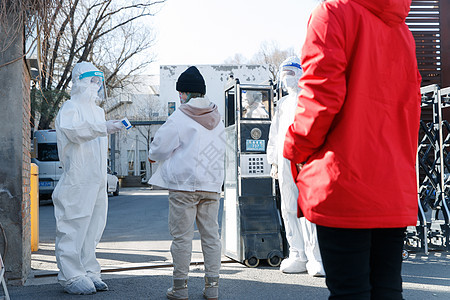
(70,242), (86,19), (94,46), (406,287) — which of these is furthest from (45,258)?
(94,46)

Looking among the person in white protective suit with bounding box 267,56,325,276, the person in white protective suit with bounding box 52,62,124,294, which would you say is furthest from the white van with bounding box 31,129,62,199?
the person in white protective suit with bounding box 52,62,124,294

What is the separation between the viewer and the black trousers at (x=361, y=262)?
1968 mm

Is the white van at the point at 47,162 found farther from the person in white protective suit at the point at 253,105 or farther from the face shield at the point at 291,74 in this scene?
the face shield at the point at 291,74

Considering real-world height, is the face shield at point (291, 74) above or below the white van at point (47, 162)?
above

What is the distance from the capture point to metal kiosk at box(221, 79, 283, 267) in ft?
20.1

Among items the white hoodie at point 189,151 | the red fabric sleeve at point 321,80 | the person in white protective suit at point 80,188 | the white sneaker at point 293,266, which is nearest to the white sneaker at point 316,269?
the white sneaker at point 293,266

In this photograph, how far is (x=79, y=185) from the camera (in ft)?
15.2

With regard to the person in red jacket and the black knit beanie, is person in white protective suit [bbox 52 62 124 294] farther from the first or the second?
the person in red jacket

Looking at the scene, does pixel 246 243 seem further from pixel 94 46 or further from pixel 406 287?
pixel 94 46

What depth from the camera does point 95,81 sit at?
4.96 meters

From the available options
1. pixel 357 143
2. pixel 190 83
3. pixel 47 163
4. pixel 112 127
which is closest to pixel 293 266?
pixel 190 83

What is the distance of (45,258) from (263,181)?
3.19 metres

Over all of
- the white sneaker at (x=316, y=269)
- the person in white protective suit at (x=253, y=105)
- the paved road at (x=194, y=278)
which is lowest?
the paved road at (x=194, y=278)

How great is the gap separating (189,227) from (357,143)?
2.54m
